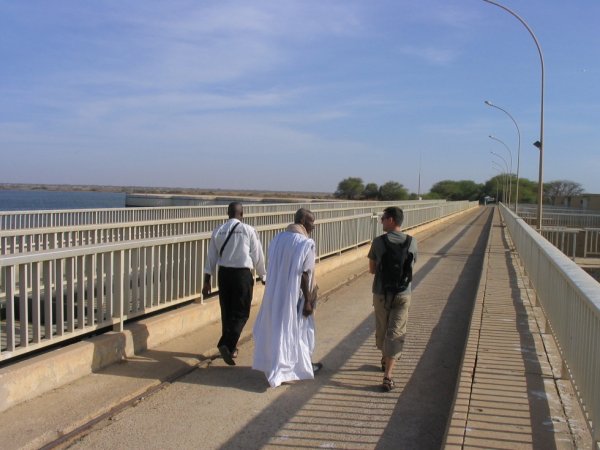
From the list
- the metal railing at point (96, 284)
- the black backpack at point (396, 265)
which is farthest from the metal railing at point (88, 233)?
the black backpack at point (396, 265)

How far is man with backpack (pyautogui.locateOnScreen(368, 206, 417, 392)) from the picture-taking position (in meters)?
5.60

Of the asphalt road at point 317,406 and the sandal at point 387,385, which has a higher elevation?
the sandal at point 387,385

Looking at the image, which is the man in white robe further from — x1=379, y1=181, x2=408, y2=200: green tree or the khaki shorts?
x1=379, y1=181, x2=408, y2=200: green tree

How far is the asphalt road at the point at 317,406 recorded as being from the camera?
4453mm

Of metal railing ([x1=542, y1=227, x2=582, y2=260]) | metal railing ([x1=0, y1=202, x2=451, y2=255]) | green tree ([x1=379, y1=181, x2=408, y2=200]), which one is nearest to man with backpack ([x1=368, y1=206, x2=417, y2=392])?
metal railing ([x1=0, y1=202, x2=451, y2=255])

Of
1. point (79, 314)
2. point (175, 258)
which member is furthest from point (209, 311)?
point (79, 314)

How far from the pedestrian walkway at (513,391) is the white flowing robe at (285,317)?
1.48 metres

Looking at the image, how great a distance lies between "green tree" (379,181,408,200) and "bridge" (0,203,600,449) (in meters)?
106

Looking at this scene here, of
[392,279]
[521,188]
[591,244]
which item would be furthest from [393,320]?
[521,188]

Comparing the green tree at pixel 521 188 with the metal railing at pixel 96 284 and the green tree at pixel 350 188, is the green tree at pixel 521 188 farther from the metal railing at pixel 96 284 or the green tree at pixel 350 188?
the metal railing at pixel 96 284

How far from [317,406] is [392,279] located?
1.30m

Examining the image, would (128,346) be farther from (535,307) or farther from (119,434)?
(535,307)

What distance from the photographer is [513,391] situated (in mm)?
4953

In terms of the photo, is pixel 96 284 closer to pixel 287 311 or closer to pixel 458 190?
pixel 287 311
